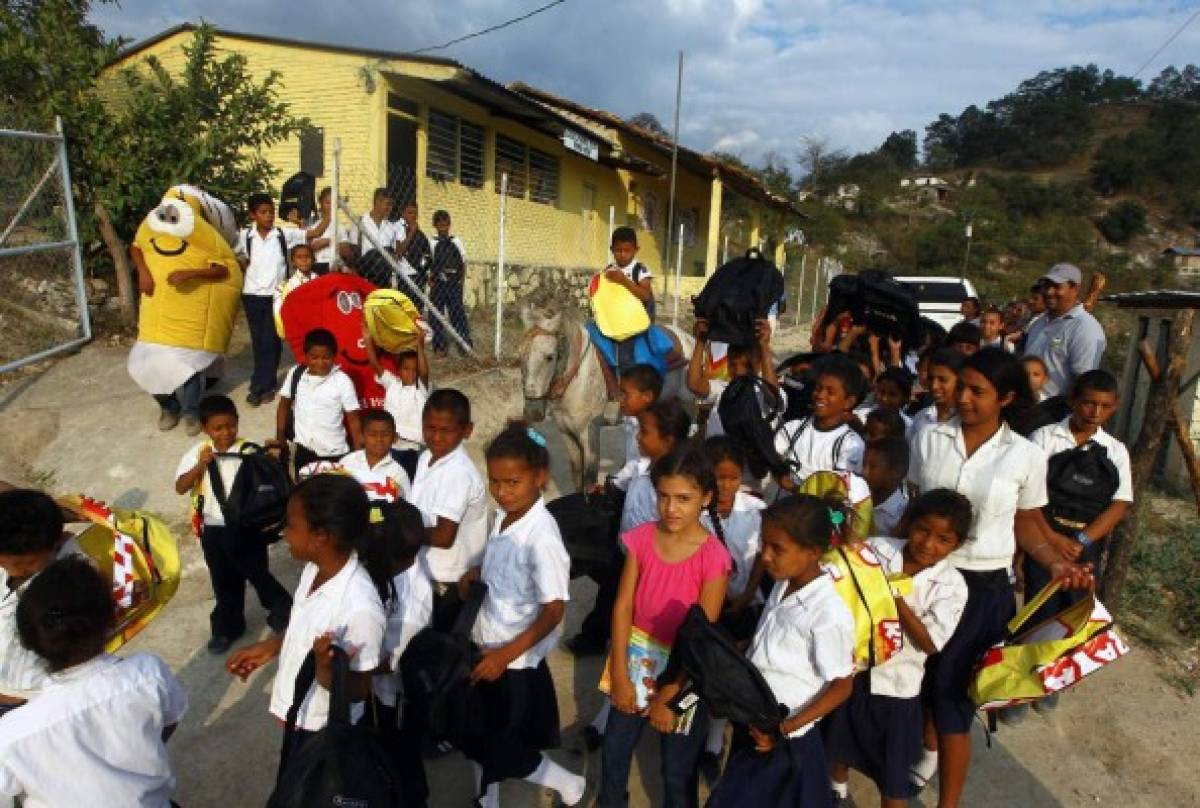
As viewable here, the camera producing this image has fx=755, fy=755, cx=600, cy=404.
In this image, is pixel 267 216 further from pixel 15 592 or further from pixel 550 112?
pixel 550 112

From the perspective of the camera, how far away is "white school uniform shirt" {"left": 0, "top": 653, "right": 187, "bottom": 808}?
174 cm

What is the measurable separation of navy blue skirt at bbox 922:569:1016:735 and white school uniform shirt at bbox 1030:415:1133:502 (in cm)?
99

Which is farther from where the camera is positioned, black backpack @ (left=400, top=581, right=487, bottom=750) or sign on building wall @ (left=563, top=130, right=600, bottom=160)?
sign on building wall @ (left=563, top=130, right=600, bottom=160)

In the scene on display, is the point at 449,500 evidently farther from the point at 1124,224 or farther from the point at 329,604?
the point at 1124,224

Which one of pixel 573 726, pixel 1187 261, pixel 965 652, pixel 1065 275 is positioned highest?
pixel 1187 261

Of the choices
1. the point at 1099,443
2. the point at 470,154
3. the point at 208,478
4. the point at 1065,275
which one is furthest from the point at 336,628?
the point at 470,154

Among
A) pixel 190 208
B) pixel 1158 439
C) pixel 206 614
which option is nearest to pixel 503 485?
pixel 206 614

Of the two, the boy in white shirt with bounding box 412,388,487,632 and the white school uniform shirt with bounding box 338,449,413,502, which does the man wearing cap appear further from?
the white school uniform shirt with bounding box 338,449,413,502

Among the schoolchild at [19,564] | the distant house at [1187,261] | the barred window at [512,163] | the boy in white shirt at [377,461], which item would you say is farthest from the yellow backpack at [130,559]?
the distant house at [1187,261]

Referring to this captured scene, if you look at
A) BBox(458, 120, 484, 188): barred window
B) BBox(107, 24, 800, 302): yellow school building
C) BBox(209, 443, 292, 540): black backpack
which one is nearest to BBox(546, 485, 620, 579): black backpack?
BBox(209, 443, 292, 540): black backpack

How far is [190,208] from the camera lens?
5.98 m

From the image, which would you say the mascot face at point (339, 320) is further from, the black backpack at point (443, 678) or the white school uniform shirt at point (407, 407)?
the black backpack at point (443, 678)

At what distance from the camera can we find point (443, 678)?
2322 millimetres

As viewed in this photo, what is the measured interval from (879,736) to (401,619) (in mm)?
1769
